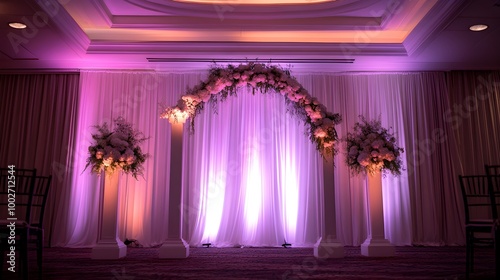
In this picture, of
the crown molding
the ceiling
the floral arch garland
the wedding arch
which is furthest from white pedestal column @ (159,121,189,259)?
the crown molding

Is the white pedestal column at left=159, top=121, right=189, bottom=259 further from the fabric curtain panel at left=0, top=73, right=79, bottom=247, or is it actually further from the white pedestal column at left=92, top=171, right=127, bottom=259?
the fabric curtain panel at left=0, top=73, right=79, bottom=247

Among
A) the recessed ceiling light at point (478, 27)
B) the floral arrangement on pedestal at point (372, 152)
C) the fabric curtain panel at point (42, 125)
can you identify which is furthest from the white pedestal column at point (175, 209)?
the recessed ceiling light at point (478, 27)

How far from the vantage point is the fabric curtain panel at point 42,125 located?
7.92 meters

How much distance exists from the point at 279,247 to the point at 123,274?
369 cm

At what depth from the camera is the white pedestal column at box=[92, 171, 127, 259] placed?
19.3 ft

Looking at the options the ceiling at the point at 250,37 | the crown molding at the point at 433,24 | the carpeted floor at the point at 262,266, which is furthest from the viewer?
the ceiling at the point at 250,37

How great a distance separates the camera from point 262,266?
4977 millimetres

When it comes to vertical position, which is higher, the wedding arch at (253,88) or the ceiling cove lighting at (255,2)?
the ceiling cove lighting at (255,2)

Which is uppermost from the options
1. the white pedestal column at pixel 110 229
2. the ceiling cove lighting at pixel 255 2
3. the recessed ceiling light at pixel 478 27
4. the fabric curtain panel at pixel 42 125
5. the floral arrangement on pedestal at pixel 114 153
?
the ceiling cove lighting at pixel 255 2

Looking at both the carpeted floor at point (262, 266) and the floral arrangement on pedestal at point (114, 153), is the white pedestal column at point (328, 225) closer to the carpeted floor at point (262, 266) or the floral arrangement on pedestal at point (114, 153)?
the carpeted floor at point (262, 266)

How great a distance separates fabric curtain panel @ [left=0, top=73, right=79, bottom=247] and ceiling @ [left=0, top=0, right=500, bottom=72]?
0.36m

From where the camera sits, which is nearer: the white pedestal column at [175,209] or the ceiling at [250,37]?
Answer: the white pedestal column at [175,209]

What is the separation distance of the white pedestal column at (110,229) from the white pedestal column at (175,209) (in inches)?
25.9

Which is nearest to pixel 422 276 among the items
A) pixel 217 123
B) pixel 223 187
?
pixel 223 187
